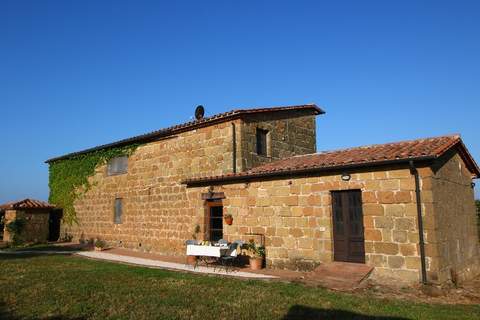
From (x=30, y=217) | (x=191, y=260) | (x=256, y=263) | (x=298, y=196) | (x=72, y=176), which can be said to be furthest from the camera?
(x=72, y=176)

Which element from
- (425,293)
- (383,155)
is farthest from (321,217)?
(425,293)

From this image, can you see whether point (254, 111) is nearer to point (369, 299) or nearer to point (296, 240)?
point (296, 240)

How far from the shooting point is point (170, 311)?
20.4 ft

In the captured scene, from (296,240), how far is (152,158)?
27.3ft

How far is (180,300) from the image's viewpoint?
22.8 feet

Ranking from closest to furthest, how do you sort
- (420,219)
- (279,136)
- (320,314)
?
(320,314)
(420,219)
(279,136)

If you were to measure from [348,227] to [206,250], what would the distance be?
3974mm

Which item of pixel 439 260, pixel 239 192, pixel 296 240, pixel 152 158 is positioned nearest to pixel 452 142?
pixel 439 260

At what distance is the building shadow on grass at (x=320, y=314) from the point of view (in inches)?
234

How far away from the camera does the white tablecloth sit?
1045 centimetres

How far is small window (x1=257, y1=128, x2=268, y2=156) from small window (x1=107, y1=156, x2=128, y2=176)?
22.9ft

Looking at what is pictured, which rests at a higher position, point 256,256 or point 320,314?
point 256,256

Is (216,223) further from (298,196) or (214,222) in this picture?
(298,196)

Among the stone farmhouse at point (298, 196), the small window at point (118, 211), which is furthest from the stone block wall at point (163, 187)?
the small window at point (118, 211)
